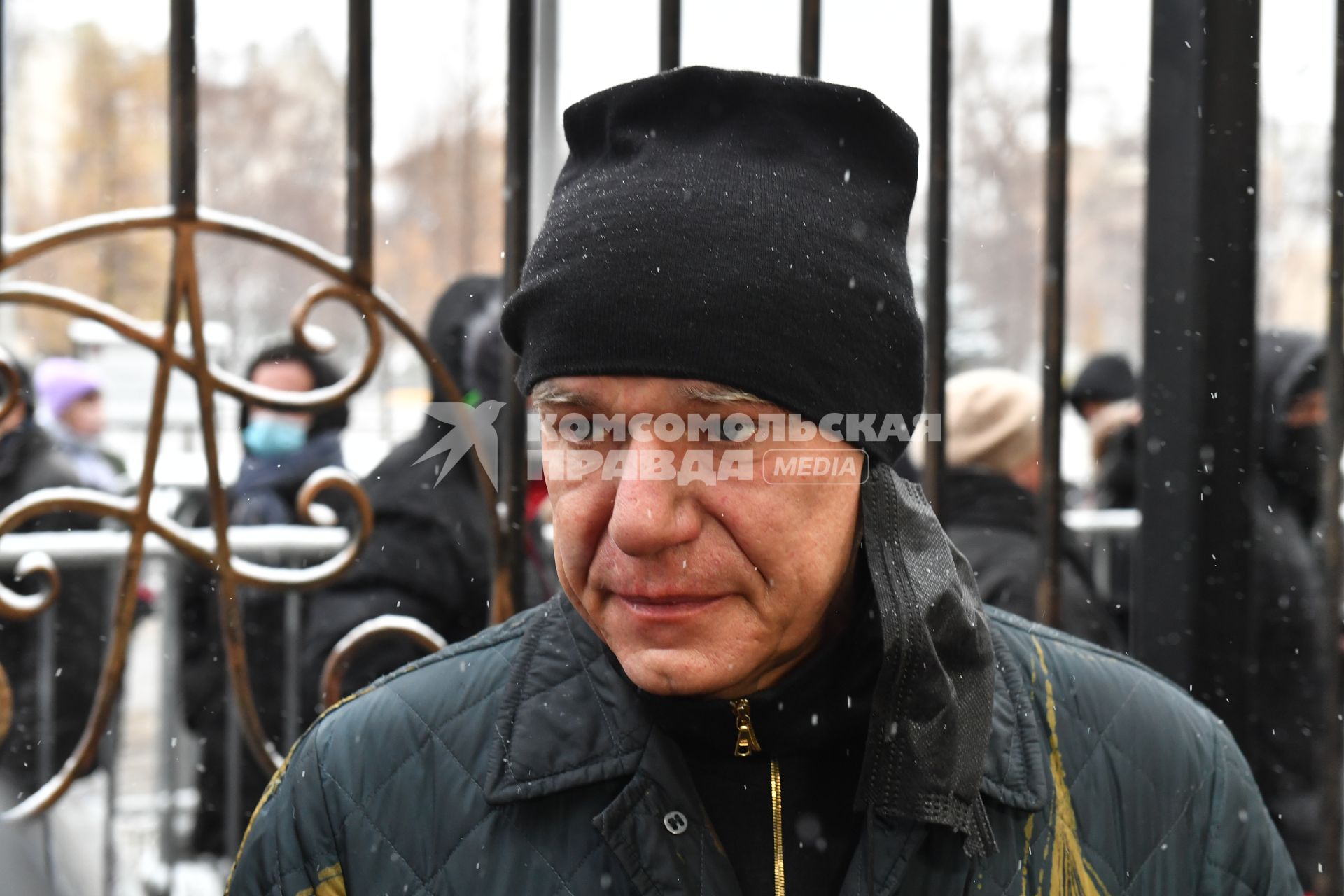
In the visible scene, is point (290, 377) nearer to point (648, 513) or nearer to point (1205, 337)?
point (1205, 337)

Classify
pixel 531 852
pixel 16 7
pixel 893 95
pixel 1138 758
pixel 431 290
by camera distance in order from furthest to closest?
pixel 431 290
pixel 16 7
pixel 893 95
pixel 1138 758
pixel 531 852

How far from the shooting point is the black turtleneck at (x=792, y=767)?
4.97ft

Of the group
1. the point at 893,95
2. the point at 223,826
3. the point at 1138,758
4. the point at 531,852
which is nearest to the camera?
the point at 531,852

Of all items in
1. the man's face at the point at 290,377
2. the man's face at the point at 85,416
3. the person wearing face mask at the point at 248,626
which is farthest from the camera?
the man's face at the point at 85,416

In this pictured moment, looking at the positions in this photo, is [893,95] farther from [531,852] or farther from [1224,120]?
[531,852]

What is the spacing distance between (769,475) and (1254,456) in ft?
3.51

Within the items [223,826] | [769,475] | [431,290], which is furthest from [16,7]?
[769,475]

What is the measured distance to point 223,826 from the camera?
380cm

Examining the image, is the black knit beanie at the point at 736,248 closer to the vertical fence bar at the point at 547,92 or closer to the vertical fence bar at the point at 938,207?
the vertical fence bar at the point at 938,207

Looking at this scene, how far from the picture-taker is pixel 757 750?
60.5 inches

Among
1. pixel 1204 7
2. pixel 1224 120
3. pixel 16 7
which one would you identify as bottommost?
pixel 1224 120

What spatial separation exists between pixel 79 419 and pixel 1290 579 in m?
4.59
